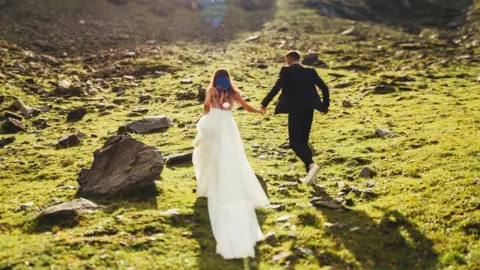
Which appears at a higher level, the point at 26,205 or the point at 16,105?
the point at 16,105

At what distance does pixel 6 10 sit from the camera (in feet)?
150

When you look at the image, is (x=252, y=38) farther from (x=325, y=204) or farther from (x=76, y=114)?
(x=325, y=204)

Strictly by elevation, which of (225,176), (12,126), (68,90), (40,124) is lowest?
(40,124)

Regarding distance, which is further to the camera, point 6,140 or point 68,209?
point 6,140

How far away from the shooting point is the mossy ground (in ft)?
25.9

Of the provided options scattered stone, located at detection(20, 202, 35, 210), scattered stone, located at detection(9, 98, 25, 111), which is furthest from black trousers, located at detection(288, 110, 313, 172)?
scattered stone, located at detection(9, 98, 25, 111)

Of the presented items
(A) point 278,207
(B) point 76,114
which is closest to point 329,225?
(A) point 278,207

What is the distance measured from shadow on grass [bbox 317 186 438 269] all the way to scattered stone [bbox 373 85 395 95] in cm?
1655

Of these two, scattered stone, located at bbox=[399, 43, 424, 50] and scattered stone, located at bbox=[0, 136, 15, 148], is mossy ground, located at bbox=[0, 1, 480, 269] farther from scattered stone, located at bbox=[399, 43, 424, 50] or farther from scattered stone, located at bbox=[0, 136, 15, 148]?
scattered stone, located at bbox=[399, 43, 424, 50]

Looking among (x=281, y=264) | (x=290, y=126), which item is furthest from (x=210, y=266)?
(x=290, y=126)

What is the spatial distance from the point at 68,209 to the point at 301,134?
20.0 ft

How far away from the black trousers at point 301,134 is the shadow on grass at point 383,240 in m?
2.31

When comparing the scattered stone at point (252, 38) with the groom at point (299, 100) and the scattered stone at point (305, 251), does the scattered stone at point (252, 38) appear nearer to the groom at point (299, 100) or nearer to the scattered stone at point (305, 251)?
the groom at point (299, 100)

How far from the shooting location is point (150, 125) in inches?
726
